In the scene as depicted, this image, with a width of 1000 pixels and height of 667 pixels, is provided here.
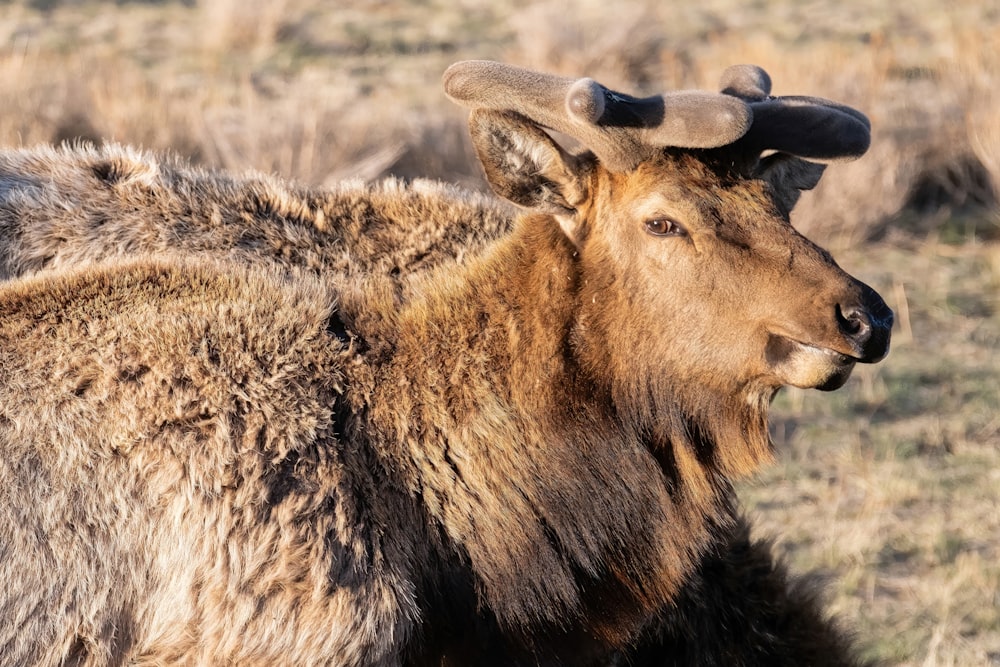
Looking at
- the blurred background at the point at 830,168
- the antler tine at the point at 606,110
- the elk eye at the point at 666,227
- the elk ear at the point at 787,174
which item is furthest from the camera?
the blurred background at the point at 830,168

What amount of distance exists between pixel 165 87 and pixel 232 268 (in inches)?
442

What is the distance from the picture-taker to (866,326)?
3932 millimetres

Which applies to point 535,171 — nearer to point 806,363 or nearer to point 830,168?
point 806,363

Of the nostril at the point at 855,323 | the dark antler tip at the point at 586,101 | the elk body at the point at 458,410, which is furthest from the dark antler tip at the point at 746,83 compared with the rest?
the nostril at the point at 855,323

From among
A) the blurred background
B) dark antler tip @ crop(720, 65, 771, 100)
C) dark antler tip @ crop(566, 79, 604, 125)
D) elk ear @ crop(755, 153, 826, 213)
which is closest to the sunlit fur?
elk ear @ crop(755, 153, 826, 213)

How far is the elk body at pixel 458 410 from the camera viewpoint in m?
3.66

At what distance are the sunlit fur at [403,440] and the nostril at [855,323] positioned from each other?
4.3 inches

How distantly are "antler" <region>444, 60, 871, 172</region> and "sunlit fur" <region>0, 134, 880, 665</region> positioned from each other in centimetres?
17

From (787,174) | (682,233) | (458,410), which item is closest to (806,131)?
(787,174)

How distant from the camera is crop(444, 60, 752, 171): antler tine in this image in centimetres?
403

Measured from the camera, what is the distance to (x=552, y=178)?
4488 mm

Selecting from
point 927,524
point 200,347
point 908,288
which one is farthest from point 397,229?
point 908,288

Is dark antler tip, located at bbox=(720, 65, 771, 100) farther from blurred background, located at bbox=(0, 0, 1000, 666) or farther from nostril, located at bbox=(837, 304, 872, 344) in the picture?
blurred background, located at bbox=(0, 0, 1000, 666)

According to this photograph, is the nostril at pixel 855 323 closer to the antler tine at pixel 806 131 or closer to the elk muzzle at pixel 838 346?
the elk muzzle at pixel 838 346
